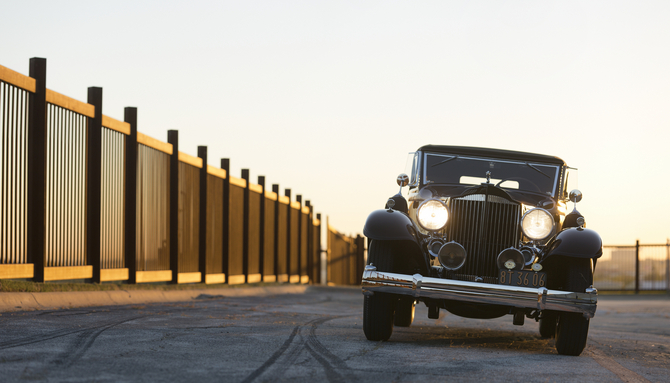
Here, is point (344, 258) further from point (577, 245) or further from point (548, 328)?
point (577, 245)

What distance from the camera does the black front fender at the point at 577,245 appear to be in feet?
21.0

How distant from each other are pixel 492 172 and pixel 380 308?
243cm

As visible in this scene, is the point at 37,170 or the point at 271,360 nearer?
the point at 271,360

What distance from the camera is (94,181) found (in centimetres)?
1062

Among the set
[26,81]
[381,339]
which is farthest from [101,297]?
[381,339]

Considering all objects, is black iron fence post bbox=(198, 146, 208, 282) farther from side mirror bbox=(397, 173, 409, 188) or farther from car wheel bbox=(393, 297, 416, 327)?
side mirror bbox=(397, 173, 409, 188)

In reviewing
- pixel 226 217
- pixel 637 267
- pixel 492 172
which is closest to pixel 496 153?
pixel 492 172

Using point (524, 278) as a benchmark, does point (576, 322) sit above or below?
below

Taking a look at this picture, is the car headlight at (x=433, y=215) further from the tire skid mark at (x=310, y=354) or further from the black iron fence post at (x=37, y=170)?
the black iron fence post at (x=37, y=170)

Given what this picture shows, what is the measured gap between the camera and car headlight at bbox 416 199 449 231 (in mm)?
6746

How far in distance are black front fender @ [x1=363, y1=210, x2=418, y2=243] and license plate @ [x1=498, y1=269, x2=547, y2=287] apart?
889 millimetres

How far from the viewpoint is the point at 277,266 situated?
2264 centimetres

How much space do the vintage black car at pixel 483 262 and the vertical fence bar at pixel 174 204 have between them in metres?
7.58

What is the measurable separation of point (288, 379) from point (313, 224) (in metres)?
24.3
